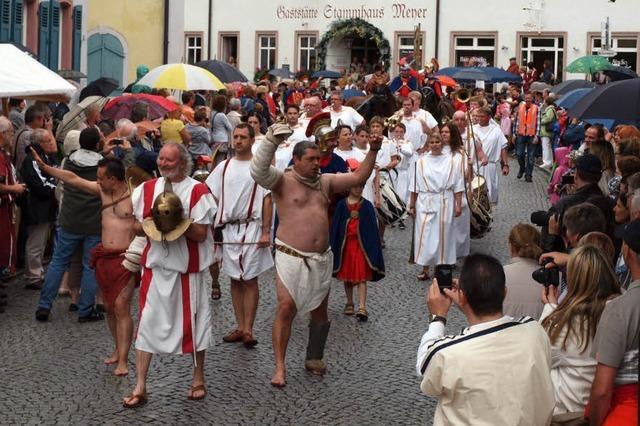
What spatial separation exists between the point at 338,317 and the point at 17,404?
12.2ft

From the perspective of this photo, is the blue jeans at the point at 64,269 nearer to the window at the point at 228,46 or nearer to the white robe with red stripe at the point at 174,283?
the white robe with red stripe at the point at 174,283

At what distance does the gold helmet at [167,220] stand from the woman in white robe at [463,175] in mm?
5723

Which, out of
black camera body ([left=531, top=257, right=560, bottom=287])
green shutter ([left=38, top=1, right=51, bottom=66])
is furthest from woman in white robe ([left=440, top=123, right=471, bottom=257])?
green shutter ([left=38, top=1, right=51, bottom=66])

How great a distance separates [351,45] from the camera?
46.9 meters

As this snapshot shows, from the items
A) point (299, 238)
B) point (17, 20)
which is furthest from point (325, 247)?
point (17, 20)

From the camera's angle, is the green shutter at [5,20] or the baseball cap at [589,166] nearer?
the baseball cap at [589,166]

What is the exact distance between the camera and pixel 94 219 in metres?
10.5

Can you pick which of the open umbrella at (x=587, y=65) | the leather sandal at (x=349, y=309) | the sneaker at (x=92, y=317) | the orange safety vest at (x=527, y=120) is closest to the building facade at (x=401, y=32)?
the open umbrella at (x=587, y=65)

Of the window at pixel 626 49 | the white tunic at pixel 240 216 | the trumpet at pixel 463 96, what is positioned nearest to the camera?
the white tunic at pixel 240 216

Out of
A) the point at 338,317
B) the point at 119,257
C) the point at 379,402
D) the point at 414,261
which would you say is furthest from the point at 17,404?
the point at 414,261

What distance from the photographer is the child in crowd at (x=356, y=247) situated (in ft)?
35.9

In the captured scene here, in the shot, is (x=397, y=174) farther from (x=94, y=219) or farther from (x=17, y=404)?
(x=17, y=404)

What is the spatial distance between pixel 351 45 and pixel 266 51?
3.36 m

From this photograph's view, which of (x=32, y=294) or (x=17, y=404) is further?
(x=32, y=294)
